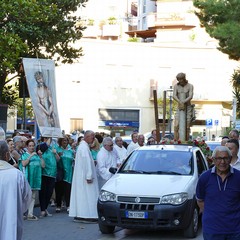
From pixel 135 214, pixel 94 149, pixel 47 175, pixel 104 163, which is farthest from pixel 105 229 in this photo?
pixel 94 149

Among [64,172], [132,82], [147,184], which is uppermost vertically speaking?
[132,82]

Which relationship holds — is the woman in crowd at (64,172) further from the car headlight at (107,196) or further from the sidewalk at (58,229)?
the car headlight at (107,196)

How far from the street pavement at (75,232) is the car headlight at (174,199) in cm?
79

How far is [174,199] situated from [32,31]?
14.3 m

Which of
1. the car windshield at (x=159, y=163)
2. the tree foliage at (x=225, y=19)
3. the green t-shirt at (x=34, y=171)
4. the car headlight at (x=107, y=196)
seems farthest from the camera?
the tree foliage at (x=225, y=19)

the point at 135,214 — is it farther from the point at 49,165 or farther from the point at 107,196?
the point at 49,165

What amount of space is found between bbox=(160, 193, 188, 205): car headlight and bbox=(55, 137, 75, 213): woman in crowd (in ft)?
15.6

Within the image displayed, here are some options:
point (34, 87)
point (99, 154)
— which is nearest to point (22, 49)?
point (34, 87)

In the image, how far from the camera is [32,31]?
2531 centimetres

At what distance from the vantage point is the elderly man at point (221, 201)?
7.38 meters

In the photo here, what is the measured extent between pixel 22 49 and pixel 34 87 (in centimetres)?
522

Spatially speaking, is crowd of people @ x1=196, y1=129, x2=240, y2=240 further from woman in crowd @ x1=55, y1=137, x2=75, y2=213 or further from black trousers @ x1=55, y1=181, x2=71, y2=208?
black trousers @ x1=55, y1=181, x2=71, y2=208

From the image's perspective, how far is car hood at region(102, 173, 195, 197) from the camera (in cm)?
1244

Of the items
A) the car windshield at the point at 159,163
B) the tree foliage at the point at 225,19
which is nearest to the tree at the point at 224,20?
the tree foliage at the point at 225,19
